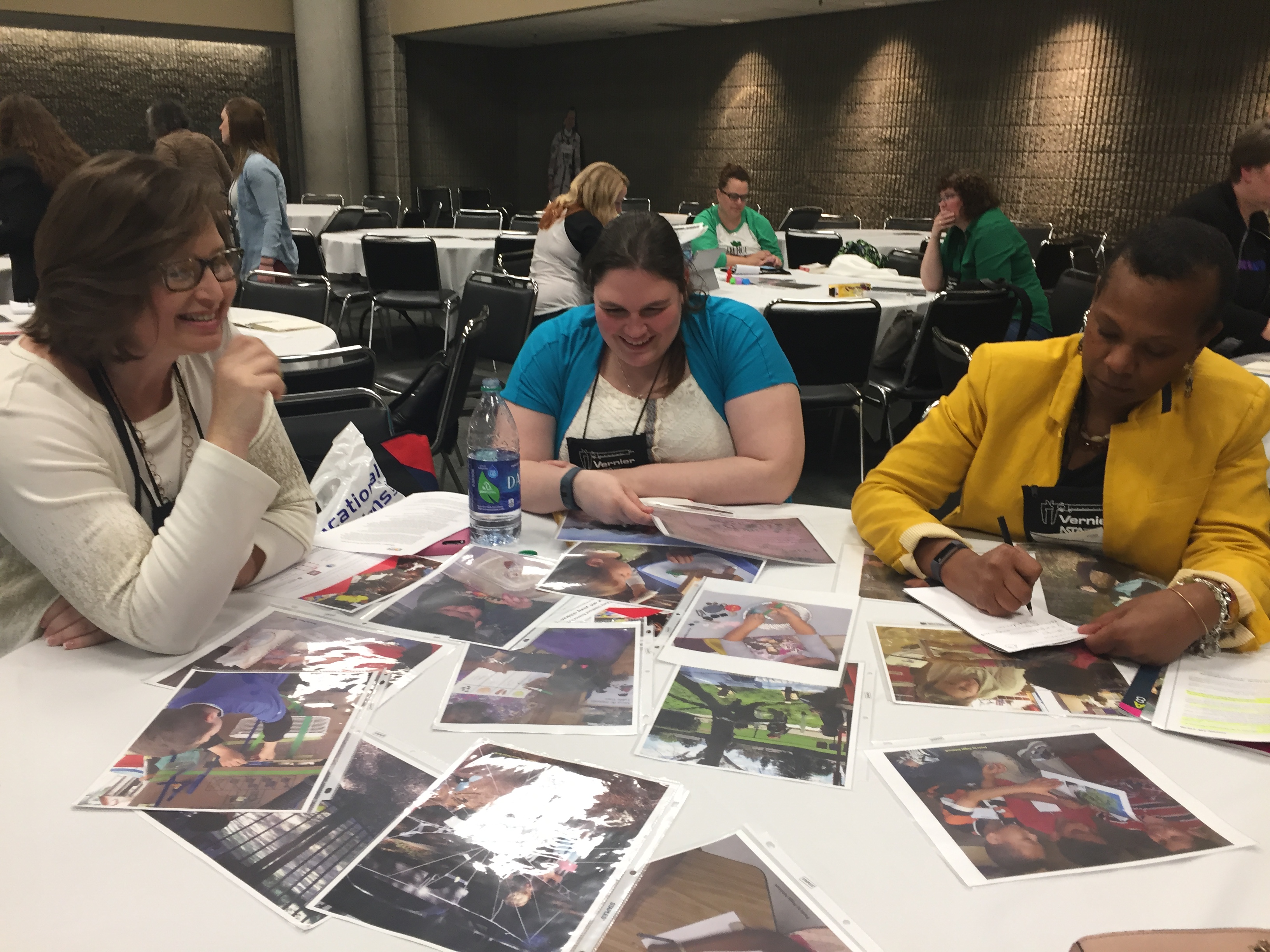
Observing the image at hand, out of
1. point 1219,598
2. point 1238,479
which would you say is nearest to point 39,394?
point 1219,598

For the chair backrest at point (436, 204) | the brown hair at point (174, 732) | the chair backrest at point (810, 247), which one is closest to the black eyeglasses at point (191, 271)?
the brown hair at point (174, 732)

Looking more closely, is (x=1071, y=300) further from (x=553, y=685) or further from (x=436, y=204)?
(x=436, y=204)

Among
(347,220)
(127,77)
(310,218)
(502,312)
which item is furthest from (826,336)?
(127,77)

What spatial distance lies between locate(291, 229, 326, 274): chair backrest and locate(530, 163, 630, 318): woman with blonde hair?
7.78 ft

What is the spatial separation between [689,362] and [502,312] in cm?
206

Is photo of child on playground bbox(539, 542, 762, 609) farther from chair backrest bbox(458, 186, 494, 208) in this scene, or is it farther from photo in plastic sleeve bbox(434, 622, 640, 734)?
chair backrest bbox(458, 186, 494, 208)

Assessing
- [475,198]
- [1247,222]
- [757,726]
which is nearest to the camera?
[757,726]

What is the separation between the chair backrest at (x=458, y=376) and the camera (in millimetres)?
2898

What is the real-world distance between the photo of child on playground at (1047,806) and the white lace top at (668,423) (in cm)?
103

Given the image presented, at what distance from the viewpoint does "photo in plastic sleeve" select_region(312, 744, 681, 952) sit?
748 millimetres

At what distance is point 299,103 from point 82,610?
1239cm

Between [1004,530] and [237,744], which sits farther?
[1004,530]

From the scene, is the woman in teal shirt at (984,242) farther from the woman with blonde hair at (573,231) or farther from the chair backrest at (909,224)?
the chair backrest at (909,224)

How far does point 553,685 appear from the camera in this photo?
111 cm
